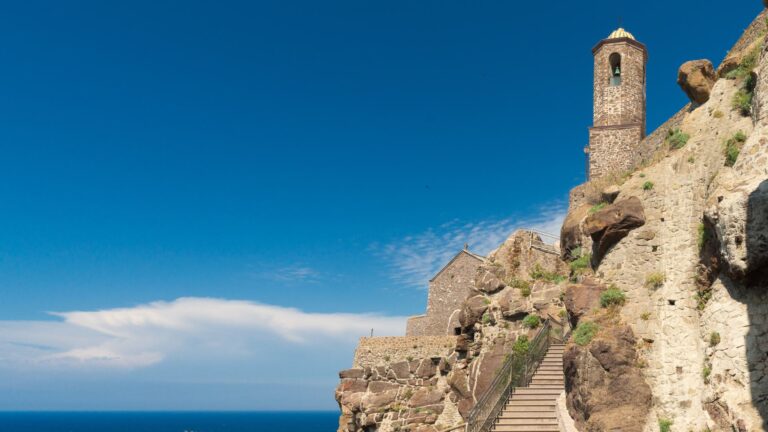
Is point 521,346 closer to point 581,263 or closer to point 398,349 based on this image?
point 581,263

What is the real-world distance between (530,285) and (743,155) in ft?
46.9

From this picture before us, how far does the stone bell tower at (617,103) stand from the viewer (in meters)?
34.8

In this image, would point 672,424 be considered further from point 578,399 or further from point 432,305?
point 432,305

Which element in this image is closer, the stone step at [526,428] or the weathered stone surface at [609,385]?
the weathered stone surface at [609,385]

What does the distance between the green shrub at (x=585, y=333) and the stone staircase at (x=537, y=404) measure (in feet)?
9.54

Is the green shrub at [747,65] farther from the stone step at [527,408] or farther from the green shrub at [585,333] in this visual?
the stone step at [527,408]

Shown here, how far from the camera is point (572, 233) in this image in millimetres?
18359

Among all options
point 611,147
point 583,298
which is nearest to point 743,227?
point 583,298

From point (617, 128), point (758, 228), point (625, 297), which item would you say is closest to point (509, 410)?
point (625, 297)

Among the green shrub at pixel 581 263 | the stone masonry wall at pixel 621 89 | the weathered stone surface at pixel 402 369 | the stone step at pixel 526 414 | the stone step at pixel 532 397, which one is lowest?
the stone step at pixel 526 414

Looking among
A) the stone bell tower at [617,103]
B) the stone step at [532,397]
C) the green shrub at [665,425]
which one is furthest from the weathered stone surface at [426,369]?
the green shrub at [665,425]

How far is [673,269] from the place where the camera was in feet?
45.8

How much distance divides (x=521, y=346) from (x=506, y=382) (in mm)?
3149

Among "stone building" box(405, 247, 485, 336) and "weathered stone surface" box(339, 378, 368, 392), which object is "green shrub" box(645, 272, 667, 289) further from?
"stone building" box(405, 247, 485, 336)
